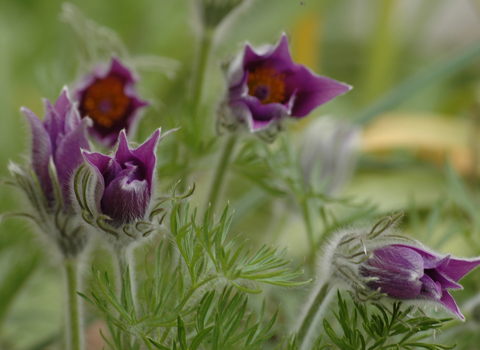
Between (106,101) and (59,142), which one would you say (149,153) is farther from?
(106,101)

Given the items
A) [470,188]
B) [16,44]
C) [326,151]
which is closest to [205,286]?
[326,151]

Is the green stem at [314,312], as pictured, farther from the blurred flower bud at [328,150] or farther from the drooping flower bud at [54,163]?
the blurred flower bud at [328,150]

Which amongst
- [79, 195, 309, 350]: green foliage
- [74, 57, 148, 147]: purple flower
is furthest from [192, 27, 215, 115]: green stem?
[79, 195, 309, 350]: green foliage

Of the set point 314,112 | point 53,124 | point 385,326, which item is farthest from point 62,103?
point 314,112

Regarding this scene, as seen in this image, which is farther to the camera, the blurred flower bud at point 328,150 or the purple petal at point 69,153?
the blurred flower bud at point 328,150

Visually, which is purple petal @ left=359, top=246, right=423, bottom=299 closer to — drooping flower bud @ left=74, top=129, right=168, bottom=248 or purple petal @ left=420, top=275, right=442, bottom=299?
purple petal @ left=420, top=275, right=442, bottom=299

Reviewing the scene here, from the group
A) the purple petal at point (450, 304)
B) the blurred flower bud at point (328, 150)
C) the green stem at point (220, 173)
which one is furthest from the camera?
the blurred flower bud at point (328, 150)

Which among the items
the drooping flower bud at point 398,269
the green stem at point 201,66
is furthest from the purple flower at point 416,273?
the green stem at point 201,66
